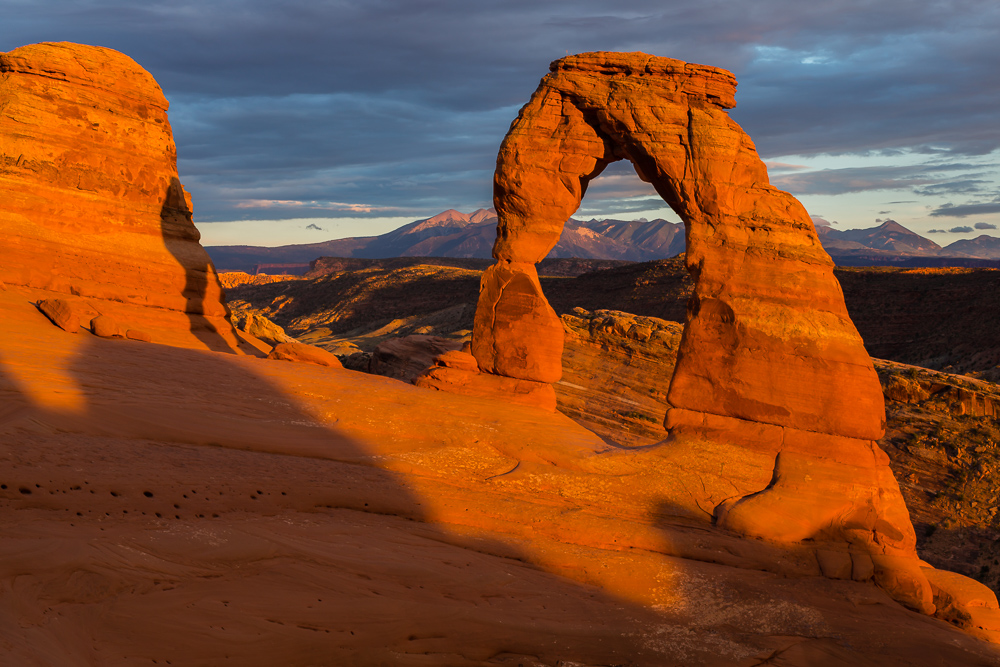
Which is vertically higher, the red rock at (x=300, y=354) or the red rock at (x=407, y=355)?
the red rock at (x=300, y=354)

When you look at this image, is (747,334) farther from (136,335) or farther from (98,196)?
(98,196)

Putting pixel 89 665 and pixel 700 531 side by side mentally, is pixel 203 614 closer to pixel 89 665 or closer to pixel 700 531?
pixel 89 665

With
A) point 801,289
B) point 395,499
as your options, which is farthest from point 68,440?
point 801,289

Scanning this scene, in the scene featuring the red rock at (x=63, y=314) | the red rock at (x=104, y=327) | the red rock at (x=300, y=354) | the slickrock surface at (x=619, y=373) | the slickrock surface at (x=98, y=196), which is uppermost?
the slickrock surface at (x=98, y=196)

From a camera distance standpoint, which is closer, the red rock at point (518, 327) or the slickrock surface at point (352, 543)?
the slickrock surface at point (352, 543)

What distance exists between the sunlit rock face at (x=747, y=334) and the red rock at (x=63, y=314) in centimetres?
1044

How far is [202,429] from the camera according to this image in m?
9.87

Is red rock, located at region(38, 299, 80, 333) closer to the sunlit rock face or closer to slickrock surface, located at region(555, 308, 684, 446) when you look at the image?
the sunlit rock face

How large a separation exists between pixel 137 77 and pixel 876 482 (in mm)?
22306

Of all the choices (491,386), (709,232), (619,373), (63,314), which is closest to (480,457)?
(491,386)

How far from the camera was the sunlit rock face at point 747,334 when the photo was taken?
36.8 feet

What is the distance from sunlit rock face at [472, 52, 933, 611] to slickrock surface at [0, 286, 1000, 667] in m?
0.76

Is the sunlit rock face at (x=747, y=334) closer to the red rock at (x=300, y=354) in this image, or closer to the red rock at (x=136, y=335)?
the red rock at (x=300, y=354)

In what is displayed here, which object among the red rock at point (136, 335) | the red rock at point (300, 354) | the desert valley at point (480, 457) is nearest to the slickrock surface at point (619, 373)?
the desert valley at point (480, 457)
